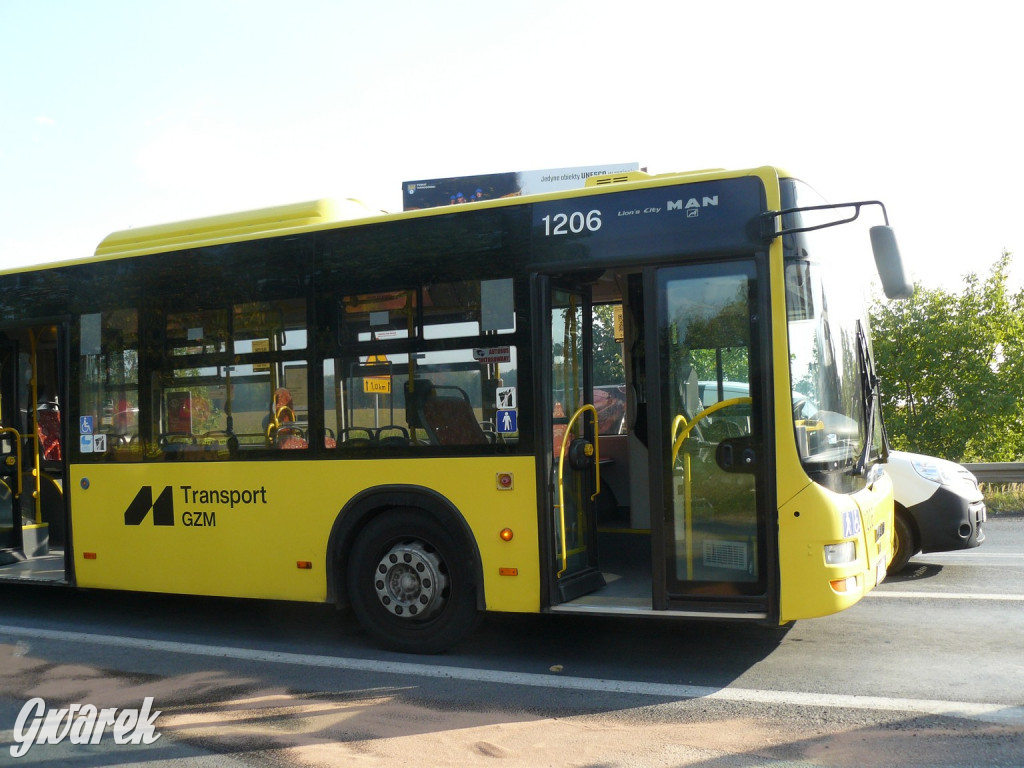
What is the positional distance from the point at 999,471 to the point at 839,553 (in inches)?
392

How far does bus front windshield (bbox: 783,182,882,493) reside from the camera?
5426mm

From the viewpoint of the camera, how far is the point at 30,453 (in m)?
9.41

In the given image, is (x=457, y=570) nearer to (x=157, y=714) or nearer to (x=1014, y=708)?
(x=157, y=714)

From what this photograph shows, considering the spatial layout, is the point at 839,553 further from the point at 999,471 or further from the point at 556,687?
the point at 999,471

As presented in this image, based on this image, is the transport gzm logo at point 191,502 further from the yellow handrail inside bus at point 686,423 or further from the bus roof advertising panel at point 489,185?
the bus roof advertising panel at point 489,185

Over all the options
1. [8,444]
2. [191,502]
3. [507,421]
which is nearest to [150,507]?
[191,502]

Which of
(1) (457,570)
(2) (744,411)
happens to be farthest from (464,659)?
(2) (744,411)

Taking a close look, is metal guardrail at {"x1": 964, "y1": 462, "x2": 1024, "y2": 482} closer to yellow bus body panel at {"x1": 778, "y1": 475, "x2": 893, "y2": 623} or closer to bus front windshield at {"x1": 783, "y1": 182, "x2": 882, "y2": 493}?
bus front windshield at {"x1": 783, "y1": 182, "x2": 882, "y2": 493}

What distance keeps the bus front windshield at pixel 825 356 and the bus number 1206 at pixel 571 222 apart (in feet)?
3.86

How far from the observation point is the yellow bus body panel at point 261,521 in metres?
6.01

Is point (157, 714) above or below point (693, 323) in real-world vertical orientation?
below

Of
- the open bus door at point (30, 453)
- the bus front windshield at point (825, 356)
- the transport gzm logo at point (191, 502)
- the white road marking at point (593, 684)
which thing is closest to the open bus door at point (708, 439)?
the bus front windshield at point (825, 356)

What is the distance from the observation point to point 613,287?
24.2 ft

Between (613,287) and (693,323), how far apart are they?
176cm
